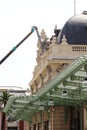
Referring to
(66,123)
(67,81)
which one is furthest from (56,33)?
(67,81)

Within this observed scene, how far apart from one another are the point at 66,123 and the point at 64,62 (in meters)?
5.32

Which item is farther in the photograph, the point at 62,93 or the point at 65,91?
the point at 62,93

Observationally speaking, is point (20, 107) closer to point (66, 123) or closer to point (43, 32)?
point (66, 123)

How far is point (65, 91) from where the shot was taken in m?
35.3

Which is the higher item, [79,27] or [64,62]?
[79,27]

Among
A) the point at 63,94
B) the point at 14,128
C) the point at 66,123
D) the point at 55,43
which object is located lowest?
the point at 14,128

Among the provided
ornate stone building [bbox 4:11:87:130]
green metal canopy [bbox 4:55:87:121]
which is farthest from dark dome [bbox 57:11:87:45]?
green metal canopy [bbox 4:55:87:121]

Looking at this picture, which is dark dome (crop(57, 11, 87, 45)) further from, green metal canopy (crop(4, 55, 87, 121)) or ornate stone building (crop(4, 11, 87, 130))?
green metal canopy (crop(4, 55, 87, 121))

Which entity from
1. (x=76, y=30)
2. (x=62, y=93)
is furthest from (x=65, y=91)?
(x=76, y=30)

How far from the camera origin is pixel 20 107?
156ft

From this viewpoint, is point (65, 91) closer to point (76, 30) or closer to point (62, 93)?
point (62, 93)

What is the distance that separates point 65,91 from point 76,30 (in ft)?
47.2

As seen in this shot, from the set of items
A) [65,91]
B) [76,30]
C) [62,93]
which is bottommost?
[62,93]

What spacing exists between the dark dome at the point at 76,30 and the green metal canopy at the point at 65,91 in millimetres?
7466
